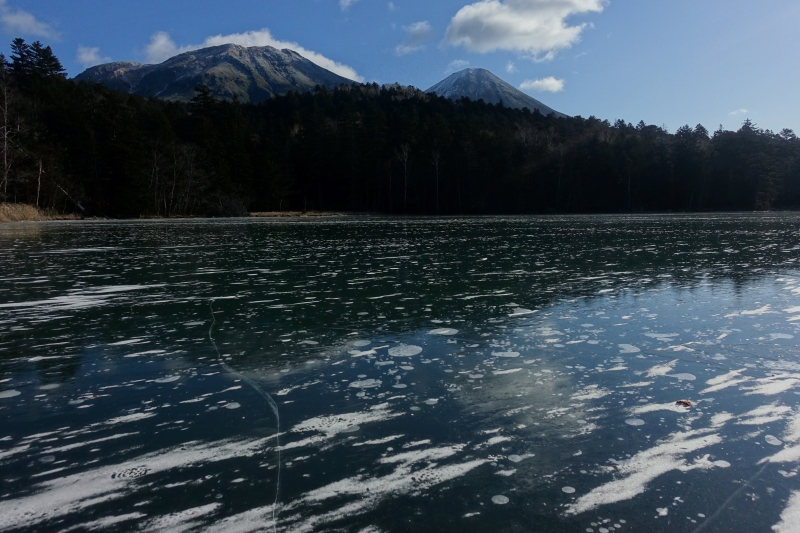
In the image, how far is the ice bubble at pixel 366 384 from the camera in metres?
3.89

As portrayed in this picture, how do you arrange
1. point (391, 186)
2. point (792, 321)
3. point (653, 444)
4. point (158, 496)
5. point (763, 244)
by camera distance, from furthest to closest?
point (391, 186)
point (763, 244)
point (792, 321)
point (653, 444)
point (158, 496)

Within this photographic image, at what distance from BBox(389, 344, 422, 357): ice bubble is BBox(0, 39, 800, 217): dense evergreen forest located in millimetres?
43726

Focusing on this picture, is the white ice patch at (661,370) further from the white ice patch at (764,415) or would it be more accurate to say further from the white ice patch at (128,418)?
the white ice patch at (128,418)

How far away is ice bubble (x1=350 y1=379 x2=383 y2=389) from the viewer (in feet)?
12.8

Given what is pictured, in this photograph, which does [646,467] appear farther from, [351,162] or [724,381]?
[351,162]

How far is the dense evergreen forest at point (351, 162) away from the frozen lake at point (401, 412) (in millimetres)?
42056

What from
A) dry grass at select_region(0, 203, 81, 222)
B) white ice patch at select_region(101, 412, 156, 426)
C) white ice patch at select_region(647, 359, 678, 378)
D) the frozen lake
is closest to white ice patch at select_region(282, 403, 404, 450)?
the frozen lake

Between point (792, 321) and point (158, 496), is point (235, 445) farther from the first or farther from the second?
point (792, 321)

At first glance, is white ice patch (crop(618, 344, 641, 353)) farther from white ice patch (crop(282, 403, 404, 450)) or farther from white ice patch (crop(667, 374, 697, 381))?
white ice patch (crop(282, 403, 404, 450))

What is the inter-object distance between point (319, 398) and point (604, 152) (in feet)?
209

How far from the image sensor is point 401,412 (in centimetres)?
338

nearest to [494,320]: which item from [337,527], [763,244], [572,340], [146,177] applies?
[572,340]

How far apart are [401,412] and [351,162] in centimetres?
6750

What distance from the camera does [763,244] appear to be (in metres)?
Result: 15.9
